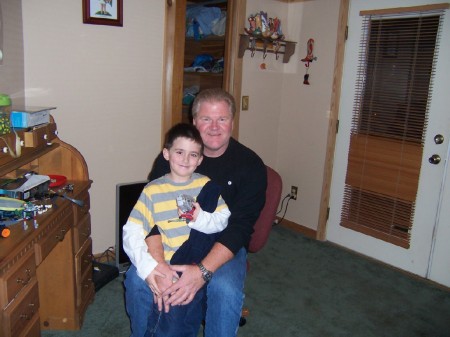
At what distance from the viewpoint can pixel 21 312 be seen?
1497mm

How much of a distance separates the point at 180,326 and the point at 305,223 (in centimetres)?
220

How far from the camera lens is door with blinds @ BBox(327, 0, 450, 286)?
2.69 m

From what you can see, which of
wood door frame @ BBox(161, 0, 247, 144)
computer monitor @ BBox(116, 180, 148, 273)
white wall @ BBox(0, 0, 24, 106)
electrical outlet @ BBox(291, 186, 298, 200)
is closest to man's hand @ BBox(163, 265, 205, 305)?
computer monitor @ BBox(116, 180, 148, 273)

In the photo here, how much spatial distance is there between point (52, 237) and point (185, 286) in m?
0.65

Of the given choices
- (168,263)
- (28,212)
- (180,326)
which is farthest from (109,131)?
(180,326)

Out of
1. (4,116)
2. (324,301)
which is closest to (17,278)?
(4,116)

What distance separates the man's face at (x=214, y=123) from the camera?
1.84m

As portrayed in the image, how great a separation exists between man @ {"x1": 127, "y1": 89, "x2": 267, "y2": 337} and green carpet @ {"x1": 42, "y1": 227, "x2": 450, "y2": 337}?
2.18ft

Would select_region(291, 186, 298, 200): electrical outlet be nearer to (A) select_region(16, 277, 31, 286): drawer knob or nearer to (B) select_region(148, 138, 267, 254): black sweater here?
(B) select_region(148, 138, 267, 254): black sweater

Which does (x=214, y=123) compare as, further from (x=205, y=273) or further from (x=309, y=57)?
(x=309, y=57)

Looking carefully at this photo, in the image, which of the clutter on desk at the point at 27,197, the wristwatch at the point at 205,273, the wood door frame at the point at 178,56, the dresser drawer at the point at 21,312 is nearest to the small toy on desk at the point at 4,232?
the clutter on desk at the point at 27,197

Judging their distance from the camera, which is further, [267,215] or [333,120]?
[333,120]

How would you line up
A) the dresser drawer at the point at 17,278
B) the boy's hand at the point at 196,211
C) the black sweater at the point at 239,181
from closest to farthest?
the dresser drawer at the point at 17,278 < the boy's hand at the point at 196,211 < the black sweater at the point at 239,181

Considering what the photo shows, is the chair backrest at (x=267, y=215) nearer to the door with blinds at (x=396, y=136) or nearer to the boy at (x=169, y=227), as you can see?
the boy at (x=169, y=227)
